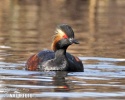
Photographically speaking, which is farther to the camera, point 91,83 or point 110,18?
point 110,18

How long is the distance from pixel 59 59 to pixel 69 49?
419cm

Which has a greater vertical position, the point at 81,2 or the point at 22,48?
the point at 22,48

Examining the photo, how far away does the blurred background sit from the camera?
19.3 m

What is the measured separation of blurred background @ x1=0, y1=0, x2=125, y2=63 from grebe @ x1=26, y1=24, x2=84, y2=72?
5.46ft

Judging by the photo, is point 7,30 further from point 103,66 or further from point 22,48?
point 103,66

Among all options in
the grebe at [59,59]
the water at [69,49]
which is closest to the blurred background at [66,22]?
the water at [69,49]

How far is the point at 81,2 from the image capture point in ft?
130

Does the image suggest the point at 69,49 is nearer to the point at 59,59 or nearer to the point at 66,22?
the point at 59,59

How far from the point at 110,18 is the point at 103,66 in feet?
48.4

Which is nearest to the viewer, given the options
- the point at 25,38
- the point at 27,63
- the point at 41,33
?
the point at 27,63

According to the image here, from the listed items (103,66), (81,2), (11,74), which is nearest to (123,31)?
(103,66)

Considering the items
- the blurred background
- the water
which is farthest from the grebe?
the blurred background

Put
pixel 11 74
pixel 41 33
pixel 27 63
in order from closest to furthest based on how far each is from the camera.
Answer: pixel 11 74
pixel 27 63
pixel 41 33

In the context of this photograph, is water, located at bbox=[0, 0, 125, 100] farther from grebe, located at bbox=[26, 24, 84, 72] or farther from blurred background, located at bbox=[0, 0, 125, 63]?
grebe, located at bbox=[26, 24, 84, 72]
